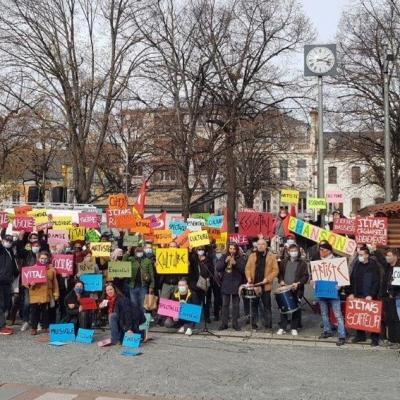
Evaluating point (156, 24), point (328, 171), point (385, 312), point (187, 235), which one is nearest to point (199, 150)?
point (156, 24)

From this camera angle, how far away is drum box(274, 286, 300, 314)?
436 inches

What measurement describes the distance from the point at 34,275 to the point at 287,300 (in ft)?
15.6

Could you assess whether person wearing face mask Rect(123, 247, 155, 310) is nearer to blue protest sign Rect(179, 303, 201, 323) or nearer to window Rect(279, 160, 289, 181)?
blue protest sign Rect(179, 303, 201, 323)

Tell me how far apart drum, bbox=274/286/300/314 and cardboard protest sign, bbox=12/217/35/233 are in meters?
6.21

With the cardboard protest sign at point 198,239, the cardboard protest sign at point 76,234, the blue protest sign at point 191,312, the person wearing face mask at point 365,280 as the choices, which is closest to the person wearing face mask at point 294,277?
the person wearing face mask at point 365,280

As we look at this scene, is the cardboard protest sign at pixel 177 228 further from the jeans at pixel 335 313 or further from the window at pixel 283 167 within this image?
the window at pixel 283 167

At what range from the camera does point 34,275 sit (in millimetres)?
10961

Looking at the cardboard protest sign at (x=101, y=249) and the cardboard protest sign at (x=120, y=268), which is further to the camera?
the cardboard protest sign at (x=101, y=249)

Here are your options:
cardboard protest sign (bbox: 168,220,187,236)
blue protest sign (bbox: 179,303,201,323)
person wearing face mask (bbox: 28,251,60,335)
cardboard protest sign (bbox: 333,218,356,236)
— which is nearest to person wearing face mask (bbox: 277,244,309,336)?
blue protest sign (bbox: 179,303,201,323)

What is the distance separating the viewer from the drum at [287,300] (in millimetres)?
11070

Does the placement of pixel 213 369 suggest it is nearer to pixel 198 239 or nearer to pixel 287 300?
pixel 287 300

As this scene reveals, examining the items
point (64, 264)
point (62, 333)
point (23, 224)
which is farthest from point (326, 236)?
point (23, 224)

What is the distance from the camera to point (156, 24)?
2281 cm

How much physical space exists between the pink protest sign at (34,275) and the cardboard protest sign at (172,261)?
2168 millimetres
